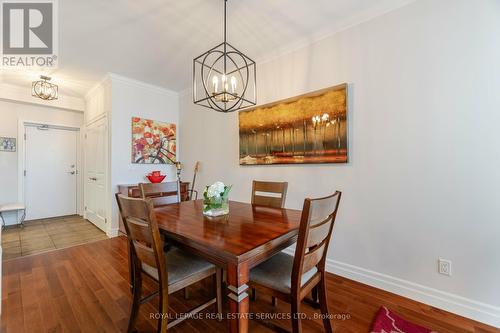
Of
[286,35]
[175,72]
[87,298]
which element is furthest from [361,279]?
[175,72]

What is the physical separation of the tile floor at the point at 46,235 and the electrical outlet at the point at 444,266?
4.11 meters

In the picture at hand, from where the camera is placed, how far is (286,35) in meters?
2.42

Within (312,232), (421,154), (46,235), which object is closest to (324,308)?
(312,232)

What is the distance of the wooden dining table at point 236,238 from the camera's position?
39.9 inches

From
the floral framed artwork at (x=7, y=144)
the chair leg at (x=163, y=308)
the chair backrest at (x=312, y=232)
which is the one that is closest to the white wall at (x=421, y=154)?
the chair backrest at (x=312, y=232)

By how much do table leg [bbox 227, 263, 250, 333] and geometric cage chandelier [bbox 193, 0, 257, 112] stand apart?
3.38 feet

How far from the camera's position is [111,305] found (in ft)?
5.72

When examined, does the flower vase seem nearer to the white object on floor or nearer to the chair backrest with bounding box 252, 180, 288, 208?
the chair backrest with bounding box 252, 180, 288, 208

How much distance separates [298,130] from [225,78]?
46.8 inches

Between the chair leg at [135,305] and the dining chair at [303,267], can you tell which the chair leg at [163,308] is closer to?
the chair leg at [135,305]

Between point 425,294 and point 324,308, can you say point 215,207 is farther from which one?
point 425,294

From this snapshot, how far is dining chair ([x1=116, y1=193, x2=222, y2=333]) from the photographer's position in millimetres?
1178

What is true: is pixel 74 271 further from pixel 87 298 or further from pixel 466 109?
pixel 466 109

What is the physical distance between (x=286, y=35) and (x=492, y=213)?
2395 mm
